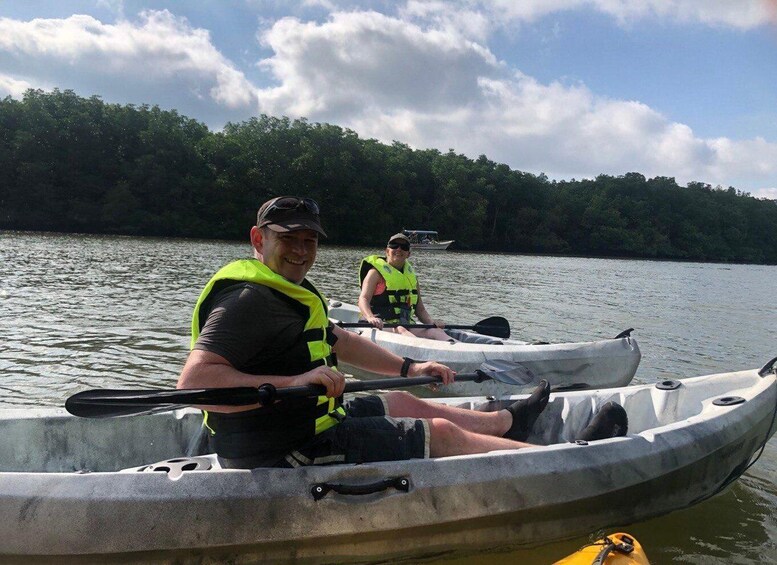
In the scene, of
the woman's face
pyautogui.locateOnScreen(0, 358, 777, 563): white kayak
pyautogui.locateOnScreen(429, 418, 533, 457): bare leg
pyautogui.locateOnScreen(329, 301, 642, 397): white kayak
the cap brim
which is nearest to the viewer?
pyautogui.locateOnScreen(0, 358, 777, 563): white kayak

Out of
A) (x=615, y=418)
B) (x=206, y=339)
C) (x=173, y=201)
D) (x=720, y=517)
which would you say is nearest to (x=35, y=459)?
(x=206, y=339)

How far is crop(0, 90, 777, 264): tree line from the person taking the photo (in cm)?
4478

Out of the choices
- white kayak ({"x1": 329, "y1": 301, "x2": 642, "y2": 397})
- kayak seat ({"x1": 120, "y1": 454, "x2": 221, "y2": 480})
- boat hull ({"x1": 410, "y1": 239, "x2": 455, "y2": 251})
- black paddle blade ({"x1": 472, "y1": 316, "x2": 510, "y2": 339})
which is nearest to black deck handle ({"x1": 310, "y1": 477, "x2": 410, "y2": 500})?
kayak seat ({"x1": 120, "y1": 454, "x2": 221, "y2": 480})

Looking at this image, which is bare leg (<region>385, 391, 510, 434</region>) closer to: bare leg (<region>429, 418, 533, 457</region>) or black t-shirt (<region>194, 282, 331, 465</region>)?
bare leg (<region>429, 418, 533, 457</region>)

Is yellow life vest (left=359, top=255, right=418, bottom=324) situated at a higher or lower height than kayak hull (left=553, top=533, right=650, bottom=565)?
higher

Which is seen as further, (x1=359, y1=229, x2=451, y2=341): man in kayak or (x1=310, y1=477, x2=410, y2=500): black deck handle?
(x1=359, y1=229, x2=451, y2=341): man in kayak

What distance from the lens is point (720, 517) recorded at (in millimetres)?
4180

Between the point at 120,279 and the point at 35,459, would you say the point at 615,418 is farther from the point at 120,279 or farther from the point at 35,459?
the point at 120,279

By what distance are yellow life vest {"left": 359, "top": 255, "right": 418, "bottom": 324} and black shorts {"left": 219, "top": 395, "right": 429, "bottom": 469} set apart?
438 cm

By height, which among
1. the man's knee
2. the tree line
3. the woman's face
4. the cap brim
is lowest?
the man's knee

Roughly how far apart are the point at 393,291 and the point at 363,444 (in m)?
4.71

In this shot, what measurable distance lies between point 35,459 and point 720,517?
442 centimetres

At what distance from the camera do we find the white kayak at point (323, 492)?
108 inches

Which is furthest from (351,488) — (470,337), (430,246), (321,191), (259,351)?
(321,191)
